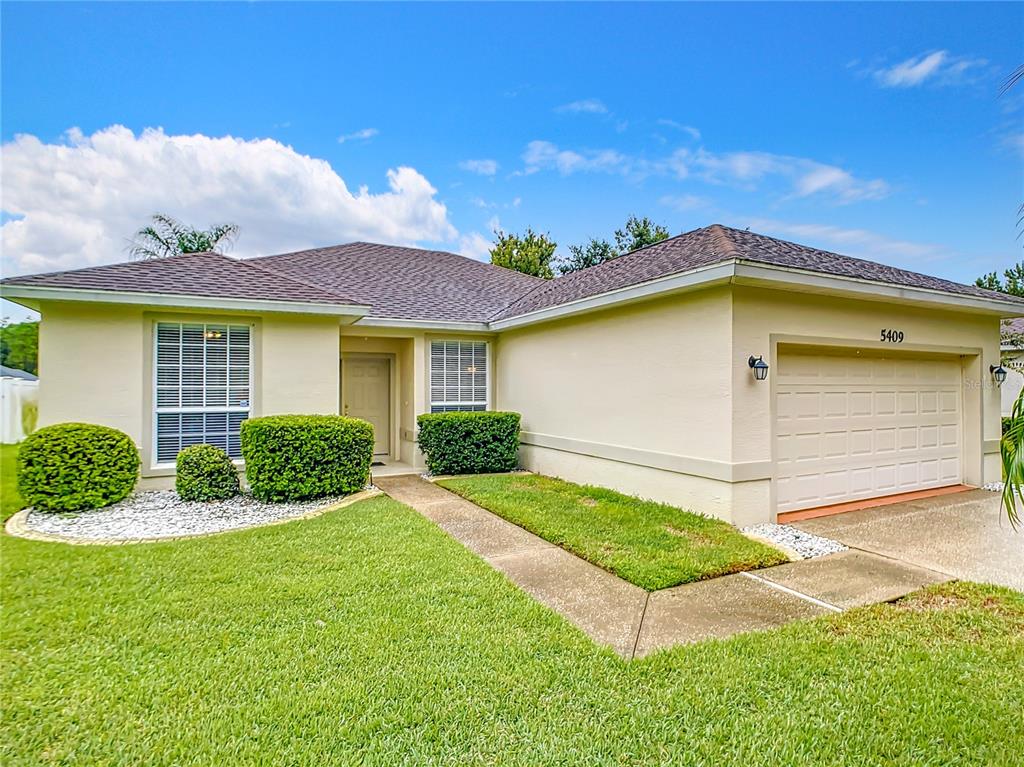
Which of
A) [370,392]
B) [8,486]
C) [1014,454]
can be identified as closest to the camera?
[1014,454]

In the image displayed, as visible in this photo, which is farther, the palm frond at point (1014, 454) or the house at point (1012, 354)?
the house at point (1012, 354)

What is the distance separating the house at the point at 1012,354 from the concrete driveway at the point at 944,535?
578cm

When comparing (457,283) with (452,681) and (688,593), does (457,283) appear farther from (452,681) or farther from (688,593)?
(452,681)

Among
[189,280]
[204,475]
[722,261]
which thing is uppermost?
[189,280]

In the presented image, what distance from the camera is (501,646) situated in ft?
11.5

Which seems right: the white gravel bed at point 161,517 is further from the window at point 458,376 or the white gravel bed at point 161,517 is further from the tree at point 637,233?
the tree at point 637,233

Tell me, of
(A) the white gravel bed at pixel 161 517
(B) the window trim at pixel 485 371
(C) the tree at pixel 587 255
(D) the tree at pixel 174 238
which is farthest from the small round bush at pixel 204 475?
(C) the tree at pixel 587 255

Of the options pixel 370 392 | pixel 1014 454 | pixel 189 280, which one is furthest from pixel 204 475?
pixel 1014 454

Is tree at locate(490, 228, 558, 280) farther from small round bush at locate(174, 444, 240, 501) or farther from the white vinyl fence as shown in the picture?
small round bush at locate(174, 444, 240, 501)

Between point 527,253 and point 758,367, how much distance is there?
2359 cm

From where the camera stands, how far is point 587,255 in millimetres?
29781

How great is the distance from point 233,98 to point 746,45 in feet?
40.1

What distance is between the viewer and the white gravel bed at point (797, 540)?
5.72m

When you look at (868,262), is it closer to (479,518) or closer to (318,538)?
(479,518)
